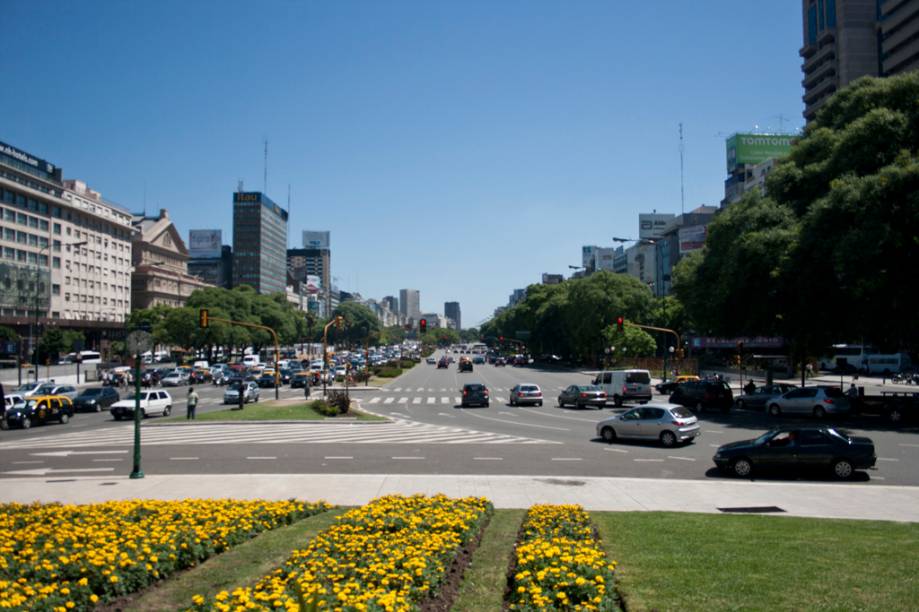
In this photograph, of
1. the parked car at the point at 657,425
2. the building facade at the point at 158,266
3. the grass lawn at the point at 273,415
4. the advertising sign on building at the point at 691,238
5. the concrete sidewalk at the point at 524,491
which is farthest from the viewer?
the building facade at the point at 158,266

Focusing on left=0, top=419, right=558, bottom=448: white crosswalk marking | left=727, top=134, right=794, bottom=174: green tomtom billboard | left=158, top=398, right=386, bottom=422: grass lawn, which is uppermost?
left=727, top=134, right=794, bottom=174: green tomtom billboard

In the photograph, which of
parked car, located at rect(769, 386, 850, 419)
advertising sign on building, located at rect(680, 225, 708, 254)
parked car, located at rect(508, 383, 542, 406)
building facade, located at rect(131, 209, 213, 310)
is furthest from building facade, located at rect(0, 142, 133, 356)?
advertising sign on building, located at rect(680, 225, 708, 254)

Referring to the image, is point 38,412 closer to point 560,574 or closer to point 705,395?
point 705,395

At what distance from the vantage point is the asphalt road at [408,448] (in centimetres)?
2044

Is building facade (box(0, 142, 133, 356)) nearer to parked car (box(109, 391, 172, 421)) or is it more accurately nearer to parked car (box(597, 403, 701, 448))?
parked car (box(109, 391, 172, 421))

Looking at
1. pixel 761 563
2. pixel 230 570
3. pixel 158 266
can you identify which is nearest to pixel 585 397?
pixel 761 563

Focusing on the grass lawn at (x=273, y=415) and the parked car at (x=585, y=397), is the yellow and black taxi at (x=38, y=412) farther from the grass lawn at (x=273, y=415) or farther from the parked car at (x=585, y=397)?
the parked car at (x=585, y=397)

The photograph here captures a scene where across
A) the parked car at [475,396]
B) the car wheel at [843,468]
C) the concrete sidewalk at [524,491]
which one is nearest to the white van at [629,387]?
the parked car at [475,396]

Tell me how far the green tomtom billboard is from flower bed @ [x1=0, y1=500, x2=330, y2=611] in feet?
406

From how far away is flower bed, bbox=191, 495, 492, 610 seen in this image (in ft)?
22.6

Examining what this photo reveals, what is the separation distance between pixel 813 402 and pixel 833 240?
25.2 feet

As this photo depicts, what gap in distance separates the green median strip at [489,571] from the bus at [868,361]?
226 feet

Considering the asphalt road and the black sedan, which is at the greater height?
the black sedan

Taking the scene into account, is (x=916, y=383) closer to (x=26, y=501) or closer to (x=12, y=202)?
(x=26, y=501)
